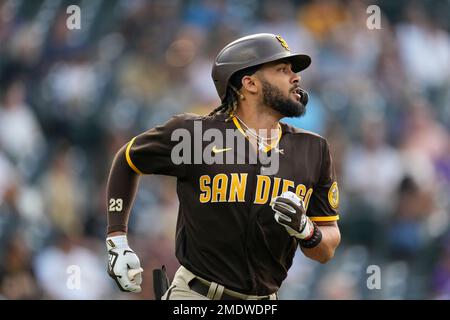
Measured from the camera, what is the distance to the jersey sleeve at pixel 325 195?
4.92 m

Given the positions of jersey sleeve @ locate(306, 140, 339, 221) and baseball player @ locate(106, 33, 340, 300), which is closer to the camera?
baseball player @ locate(106, 33, 340, 300)

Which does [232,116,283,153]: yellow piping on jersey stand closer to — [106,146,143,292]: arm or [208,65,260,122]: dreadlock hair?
[208,65,260,122]: dreadlock hair

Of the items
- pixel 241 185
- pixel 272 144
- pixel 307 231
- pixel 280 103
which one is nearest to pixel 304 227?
pixel 307 231

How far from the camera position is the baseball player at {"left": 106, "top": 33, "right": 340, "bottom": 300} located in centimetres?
Answer: 466

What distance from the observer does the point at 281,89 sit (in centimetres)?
488

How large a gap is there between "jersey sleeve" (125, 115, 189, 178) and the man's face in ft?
1.56

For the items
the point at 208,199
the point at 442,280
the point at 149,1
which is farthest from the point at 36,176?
the point at 208,199

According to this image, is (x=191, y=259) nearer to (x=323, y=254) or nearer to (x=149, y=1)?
(x=323, y=254)

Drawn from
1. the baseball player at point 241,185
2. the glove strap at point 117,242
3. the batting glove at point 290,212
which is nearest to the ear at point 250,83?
the baseball player at point 241,185

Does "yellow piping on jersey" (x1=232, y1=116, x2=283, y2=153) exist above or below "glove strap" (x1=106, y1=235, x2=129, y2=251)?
above

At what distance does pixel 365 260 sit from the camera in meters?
8.27

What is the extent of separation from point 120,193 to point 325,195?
1.11m

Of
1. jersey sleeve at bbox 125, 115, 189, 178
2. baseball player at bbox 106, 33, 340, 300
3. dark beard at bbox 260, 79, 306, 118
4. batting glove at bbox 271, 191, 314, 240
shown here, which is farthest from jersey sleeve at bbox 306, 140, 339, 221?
jersey sleeve at bbox 125, 115, 189, 178
